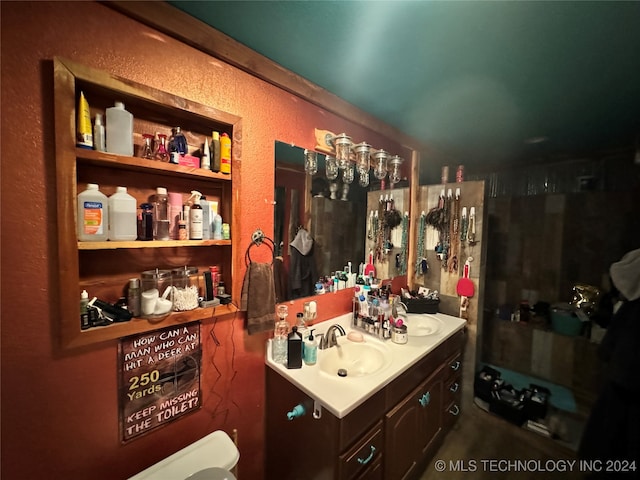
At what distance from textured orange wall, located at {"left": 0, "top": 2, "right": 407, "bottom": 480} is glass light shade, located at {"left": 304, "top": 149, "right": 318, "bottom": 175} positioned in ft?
1.34

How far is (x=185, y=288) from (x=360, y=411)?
84 centimetres

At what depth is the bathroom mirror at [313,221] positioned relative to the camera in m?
1.22

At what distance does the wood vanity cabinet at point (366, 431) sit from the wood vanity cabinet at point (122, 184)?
57 cm

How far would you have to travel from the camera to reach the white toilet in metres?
0.82

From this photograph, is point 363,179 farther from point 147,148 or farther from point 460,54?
point 147,148

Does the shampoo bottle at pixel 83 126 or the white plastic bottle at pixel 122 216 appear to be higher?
the shampoo bottle at pixel 83 126

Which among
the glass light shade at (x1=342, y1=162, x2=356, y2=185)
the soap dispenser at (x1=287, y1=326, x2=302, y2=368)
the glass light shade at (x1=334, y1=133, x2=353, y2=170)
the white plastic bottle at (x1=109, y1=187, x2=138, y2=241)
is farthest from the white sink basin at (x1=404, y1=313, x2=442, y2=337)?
the white plastic bottle at (x1=109, y1=187, x2=138, y2=241)

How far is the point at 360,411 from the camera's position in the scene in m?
0.92

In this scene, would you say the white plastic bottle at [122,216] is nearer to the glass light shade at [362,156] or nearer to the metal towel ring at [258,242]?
the metal towel ring at [258,242]

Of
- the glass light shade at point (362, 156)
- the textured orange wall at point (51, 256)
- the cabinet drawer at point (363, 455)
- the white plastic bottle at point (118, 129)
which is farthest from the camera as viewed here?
the glass light shade at point (362, 156)

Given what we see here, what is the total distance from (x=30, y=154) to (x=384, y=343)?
1570 mm

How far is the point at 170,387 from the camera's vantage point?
0.92 m

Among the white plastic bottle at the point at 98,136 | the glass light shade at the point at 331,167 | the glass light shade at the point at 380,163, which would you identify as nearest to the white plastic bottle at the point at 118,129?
the white plastic bottle at the point at 98,136

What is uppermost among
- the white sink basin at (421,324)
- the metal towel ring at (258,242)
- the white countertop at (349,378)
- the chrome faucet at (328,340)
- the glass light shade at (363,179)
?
the glass light shade at (363,179)
